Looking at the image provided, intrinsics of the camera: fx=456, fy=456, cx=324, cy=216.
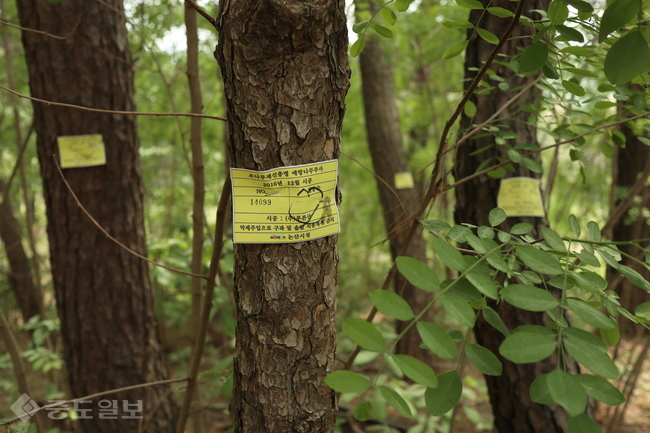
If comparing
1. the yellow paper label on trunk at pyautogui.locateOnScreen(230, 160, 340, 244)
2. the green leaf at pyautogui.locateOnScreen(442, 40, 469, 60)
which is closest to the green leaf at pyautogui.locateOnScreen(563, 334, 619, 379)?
the yellow paper label on trunk at pyautogui.locateOnScreen(230, 160, 340, 244)

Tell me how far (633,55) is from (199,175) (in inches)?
41.7

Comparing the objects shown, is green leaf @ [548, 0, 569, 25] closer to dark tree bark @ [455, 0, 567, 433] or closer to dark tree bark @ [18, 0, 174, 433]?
dark tree bark @ [455, 0, 567, 433]

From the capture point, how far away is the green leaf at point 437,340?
617mm

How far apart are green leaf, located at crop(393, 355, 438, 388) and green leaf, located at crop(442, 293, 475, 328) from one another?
0.08 metres

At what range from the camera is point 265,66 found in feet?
2.57

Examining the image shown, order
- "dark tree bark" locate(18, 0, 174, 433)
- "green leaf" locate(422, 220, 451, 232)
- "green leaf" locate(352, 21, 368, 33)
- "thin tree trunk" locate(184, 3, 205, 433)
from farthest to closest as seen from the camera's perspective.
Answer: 1. "dark tree bark" locate(18, 0, 174, 433)
2. "thin tree trunk" locate(184, 3, 205, 433)
3. "green leaf" locate(352, 21, 368, 33)
4. "green leaf" locate(422, 220, 451, 232)

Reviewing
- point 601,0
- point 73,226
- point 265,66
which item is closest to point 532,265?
point 265,66

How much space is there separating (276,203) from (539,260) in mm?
455

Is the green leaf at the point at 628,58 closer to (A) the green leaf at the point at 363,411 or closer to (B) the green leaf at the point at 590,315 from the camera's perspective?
(B) the green leaf at the point at 590,315

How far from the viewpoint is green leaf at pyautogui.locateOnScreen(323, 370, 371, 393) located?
66 centimetres

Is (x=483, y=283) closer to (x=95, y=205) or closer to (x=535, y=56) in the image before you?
(x=535, y=56)

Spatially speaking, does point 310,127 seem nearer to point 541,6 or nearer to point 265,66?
point 265,66

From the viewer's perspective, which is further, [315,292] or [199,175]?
[199,175]

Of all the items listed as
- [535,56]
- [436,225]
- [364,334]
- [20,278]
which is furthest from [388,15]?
[20,278]
